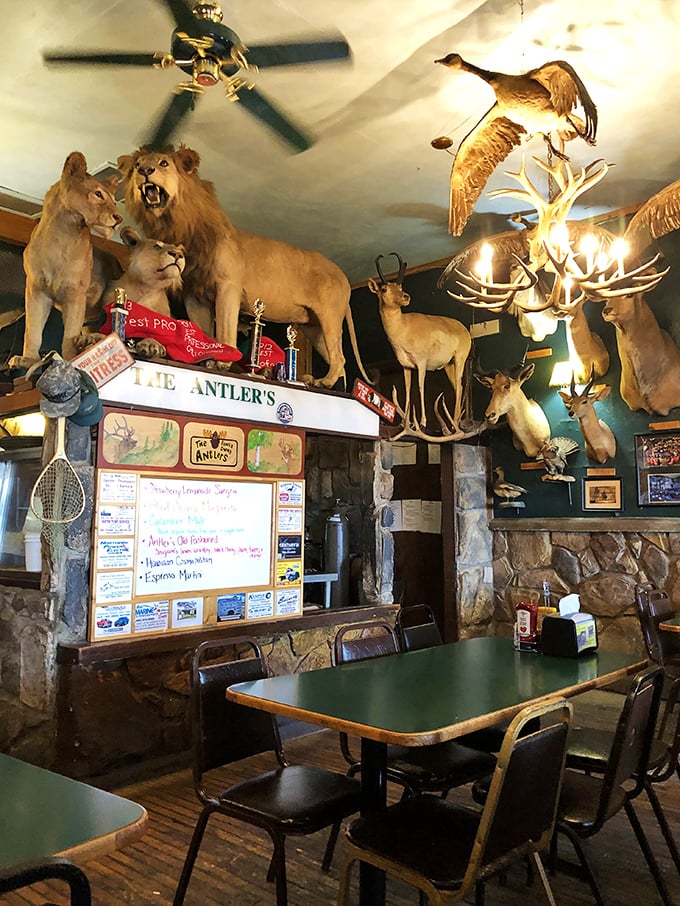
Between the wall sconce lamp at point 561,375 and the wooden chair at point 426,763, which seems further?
the wall sconce lamp at point 561,375

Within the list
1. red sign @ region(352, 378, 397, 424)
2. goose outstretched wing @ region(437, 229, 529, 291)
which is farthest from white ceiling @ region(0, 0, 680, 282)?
red sign @ region(352, 378, 397, 424)

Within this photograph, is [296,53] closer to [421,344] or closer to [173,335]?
[173,335]

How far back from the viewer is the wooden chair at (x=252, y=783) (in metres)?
2.07

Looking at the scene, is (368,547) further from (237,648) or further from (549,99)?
(549,99)

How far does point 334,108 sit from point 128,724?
352 centimetres

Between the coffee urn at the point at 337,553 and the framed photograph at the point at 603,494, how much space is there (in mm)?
1932

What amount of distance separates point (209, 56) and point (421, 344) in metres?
3.00

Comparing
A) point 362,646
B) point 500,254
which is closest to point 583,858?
point 362,646

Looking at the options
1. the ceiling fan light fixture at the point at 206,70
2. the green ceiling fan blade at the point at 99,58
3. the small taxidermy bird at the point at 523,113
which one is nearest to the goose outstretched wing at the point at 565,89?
the small taxidermy bird at the point at 523,113

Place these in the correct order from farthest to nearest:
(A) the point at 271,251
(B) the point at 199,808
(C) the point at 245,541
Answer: (A) the point at 271,251
(C) the point at 245,541
(B) the point at 199,808

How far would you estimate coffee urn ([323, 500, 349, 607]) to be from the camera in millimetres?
4898

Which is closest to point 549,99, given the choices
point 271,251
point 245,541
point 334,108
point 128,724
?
point 334,108

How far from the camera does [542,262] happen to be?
3.42 meters

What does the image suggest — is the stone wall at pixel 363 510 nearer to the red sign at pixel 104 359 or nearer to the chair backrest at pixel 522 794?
the red sign at pixel 104 359
